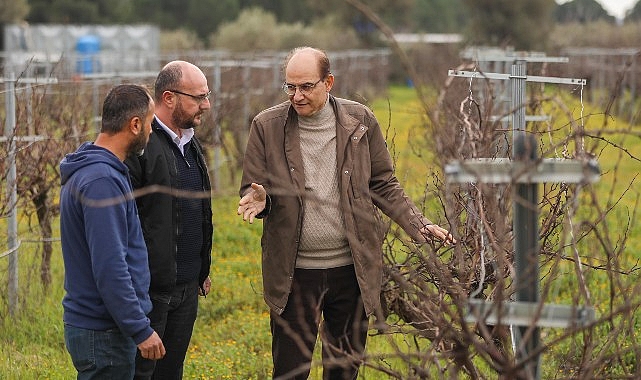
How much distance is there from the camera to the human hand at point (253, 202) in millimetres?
4625

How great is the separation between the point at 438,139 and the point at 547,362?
3994 millimetres

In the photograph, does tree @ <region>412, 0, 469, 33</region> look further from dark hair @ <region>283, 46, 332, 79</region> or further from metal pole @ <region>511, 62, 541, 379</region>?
metal pole @ <region>511, 62, 541, 379</region>

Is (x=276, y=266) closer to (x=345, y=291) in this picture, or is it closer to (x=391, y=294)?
(x=345, y=291)

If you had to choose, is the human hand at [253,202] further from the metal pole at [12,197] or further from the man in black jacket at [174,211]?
the metal pole at [12,197]

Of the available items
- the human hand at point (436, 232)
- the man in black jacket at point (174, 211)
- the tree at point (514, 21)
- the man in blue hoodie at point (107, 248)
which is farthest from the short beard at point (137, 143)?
the tree at point (514, 21)

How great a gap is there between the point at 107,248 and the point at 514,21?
43533 mm

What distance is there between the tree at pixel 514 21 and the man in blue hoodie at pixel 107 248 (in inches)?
1634

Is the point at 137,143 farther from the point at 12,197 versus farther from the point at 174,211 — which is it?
the point at 12,197

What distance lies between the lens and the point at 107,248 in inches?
160

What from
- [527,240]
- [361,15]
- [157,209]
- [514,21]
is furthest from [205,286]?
[361,15]

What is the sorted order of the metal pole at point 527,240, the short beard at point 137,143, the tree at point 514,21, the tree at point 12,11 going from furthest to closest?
the tree at point 12,11 → the tree at point 514,21 → the short beard at point 137,143 → the metal pole at point 527,240

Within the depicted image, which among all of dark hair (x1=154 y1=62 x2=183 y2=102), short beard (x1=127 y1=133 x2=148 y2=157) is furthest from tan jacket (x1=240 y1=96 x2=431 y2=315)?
short beard (x1=127 y1=133 x2=148 y2=157)

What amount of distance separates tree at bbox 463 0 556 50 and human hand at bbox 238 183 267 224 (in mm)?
40945

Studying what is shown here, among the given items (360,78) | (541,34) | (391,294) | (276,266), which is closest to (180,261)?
(276,266)
